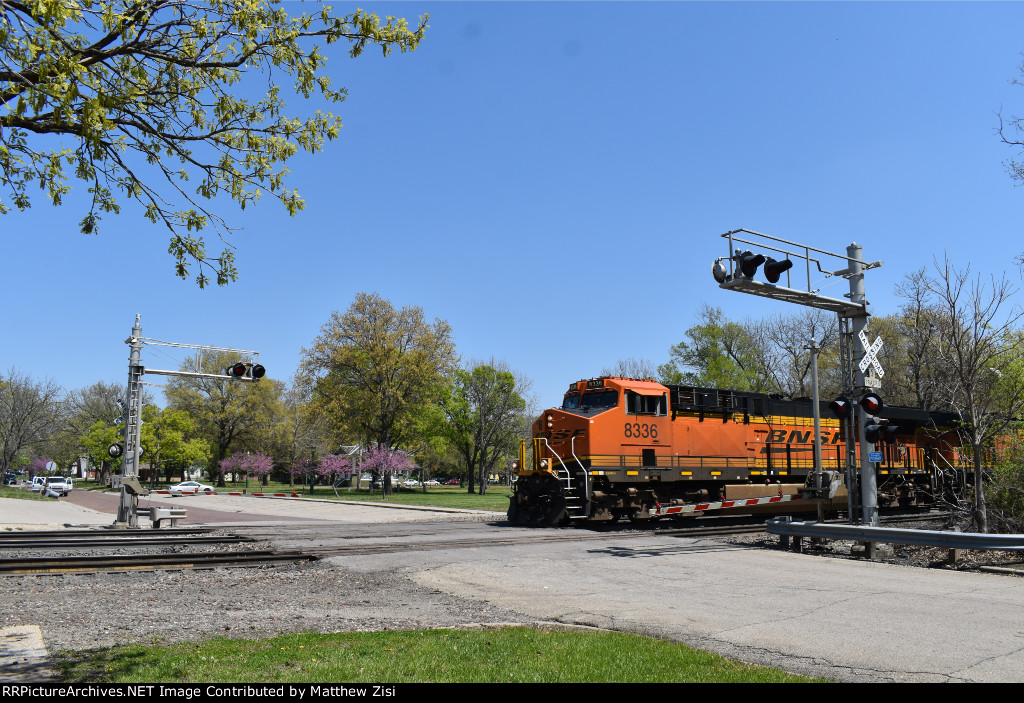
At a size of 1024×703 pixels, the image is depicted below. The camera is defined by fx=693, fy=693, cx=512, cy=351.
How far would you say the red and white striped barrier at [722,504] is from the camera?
2006cm

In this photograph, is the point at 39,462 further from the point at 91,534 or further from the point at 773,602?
the point at 773,602

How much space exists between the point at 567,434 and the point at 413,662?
15.1 m

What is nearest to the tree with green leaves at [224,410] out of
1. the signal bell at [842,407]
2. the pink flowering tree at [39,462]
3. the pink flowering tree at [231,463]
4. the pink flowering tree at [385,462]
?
the pink flowering tree at [231,463]

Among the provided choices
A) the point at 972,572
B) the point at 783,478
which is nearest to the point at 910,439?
the point at 783,478

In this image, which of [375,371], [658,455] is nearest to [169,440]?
[375,371]

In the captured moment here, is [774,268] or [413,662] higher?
[774,268]

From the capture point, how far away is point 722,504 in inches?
814

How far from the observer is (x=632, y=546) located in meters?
15.8

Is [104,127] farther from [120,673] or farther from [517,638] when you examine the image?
[517,638]

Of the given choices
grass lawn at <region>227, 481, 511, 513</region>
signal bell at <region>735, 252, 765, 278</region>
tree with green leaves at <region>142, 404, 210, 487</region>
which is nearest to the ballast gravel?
signal bell at <region>735, 252, 765, 278</region>

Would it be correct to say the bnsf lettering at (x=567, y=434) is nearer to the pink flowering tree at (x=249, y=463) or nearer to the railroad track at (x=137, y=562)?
the railroad track at (x=137, y=562)

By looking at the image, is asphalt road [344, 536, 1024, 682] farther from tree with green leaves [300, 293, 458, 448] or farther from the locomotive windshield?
tree with green leaves [300, 293, 458, 448]

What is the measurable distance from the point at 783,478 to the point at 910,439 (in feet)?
21.7

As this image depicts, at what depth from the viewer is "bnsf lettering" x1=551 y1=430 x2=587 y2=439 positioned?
20209 millimetres
